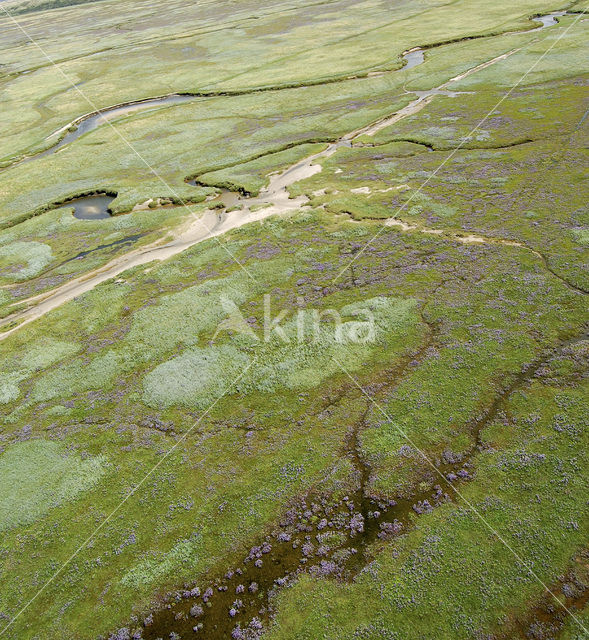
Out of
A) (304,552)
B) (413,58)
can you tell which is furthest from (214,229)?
(413,58)

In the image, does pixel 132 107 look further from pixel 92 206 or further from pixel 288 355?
pixel 288 355

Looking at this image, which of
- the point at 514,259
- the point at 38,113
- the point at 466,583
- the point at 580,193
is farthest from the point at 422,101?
the point at 38,113

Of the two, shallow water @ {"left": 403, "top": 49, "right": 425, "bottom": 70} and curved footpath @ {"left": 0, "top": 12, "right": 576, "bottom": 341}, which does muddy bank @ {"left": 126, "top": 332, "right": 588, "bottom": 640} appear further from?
shallow water @ {"left": 403, "top": 49, "right": 425, "bottom": 70}

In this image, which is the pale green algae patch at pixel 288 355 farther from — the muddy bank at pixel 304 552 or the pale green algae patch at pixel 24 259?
the pale green algae patch at pixel 24 259

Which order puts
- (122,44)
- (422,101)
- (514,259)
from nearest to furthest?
(514,259), (422,101), (122,44)

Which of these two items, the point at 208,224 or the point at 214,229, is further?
the point at 208,224

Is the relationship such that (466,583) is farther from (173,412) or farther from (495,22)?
(495,22)

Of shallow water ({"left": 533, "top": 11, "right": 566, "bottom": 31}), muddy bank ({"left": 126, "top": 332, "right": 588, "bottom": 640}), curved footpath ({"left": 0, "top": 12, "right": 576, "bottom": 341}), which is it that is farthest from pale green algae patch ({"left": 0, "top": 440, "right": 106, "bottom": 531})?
shallow water ({"left": 533, "top": 11, "right": 566, "bottom": 31})

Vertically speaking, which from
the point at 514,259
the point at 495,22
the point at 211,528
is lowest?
the point at 211,528
